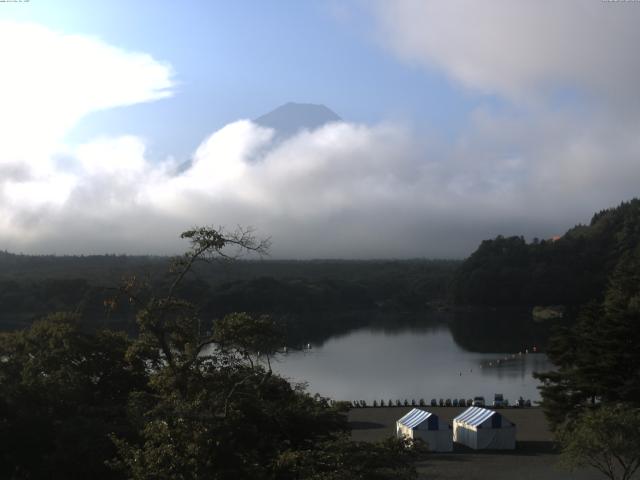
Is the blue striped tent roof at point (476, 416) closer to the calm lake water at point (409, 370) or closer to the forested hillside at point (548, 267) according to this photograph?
the calm lake water at point (409, 370)

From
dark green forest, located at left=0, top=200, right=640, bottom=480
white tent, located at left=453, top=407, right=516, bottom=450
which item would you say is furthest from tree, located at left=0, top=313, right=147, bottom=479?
white tent, located at left=453, top=407, right=516, bottom=450

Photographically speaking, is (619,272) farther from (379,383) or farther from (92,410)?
(92,410)

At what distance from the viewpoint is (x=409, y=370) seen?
129 ft

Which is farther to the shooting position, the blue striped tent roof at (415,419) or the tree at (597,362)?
the blue striped tent roof at (415,419)

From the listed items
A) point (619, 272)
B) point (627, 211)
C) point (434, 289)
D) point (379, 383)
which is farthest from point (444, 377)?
point (627, 211)

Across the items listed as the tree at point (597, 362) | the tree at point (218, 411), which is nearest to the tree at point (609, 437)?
the tree at point (218, 411)

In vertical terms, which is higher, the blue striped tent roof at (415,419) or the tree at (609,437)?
the tree at (609,437)

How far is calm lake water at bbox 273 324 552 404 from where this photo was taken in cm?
3256

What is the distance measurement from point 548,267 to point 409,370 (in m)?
50.1

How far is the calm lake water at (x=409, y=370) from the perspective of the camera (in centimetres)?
3256

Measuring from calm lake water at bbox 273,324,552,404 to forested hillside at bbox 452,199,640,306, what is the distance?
31655 millimetres

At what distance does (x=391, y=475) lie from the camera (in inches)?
292

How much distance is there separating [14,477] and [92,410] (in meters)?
1.49

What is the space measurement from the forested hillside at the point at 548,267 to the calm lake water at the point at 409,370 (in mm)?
31655
